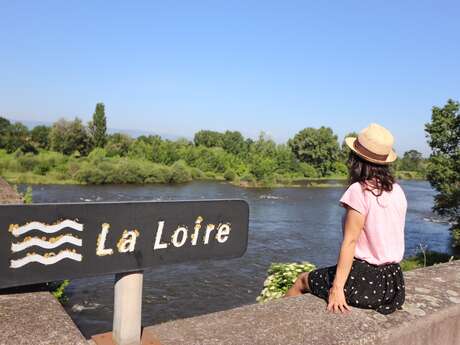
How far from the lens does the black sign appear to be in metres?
1.37

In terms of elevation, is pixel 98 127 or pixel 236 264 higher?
pixel 98 127

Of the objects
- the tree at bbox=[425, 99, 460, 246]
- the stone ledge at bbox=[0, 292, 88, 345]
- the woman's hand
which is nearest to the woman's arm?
the woman's hand

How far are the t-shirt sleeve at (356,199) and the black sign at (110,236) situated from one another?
27.1 inches

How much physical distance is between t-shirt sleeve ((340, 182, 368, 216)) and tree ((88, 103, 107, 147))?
54.3 m

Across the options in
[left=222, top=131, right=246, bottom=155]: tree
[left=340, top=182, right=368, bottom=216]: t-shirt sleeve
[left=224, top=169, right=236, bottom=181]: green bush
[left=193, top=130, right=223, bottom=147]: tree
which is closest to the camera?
[left=340, top=182, right=368, bottom=216]: t-shirt sleeve

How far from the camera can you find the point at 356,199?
7.54 feet

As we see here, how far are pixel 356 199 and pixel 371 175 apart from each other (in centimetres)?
21

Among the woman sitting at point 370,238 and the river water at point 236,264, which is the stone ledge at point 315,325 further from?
the river water at point 236,264

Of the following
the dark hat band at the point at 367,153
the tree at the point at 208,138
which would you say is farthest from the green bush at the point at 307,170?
the dark hat band at the point at 367,153

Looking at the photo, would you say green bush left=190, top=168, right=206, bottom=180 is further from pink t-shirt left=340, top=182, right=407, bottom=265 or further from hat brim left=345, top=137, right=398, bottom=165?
pink t-shirt left=340, top=182, right=407, bottom=265

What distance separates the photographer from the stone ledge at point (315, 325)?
1.76 m

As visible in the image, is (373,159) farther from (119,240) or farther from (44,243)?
(44,243)

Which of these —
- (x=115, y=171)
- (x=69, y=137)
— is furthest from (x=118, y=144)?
(x=115, y=171)

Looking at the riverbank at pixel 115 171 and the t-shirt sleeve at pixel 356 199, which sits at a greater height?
the t-shirt sleeve at pixel 356 199
